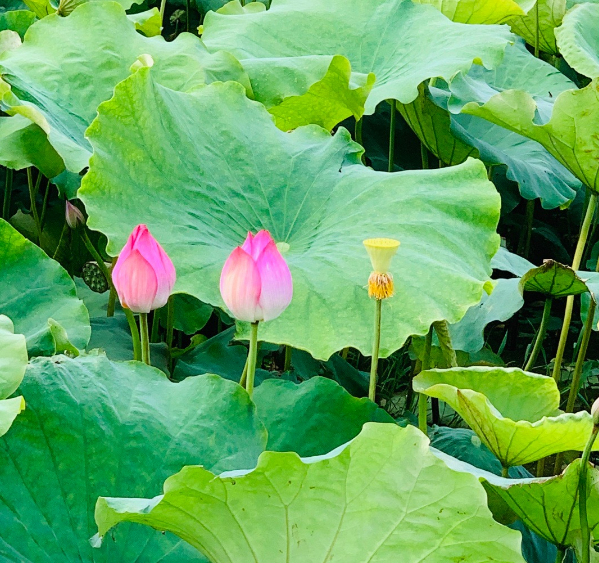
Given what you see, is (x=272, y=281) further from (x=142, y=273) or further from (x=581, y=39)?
(x=581, y=39)

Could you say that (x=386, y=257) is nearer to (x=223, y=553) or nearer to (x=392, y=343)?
(x=392, y=343)

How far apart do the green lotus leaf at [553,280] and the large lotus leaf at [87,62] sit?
0.59 m

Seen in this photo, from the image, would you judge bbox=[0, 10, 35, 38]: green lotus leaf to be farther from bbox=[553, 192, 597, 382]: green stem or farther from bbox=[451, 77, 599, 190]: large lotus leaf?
bbox=[553, 192, 597, 382]: green stem

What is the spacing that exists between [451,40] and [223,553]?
117 centimetres

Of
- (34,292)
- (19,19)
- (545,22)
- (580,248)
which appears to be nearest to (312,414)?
(34,292)

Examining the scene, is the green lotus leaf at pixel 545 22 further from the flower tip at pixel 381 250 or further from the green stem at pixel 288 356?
the flower tip at pixel 381 250

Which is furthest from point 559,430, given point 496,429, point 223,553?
point 223,553

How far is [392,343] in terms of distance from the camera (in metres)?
1.09

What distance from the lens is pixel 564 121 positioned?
1.38m

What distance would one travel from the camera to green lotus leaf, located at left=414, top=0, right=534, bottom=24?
191cm

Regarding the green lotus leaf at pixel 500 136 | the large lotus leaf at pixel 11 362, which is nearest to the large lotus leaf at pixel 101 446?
the large lotus leaf at pixel 11 362

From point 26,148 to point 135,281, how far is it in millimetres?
597

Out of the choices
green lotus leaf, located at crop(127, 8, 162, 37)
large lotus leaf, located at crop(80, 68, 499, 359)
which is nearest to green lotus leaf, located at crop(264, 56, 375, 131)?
large lotus leaf, located at crop(80, 68, 499, 359)

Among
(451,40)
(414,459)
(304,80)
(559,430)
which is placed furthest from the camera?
(451,40)
